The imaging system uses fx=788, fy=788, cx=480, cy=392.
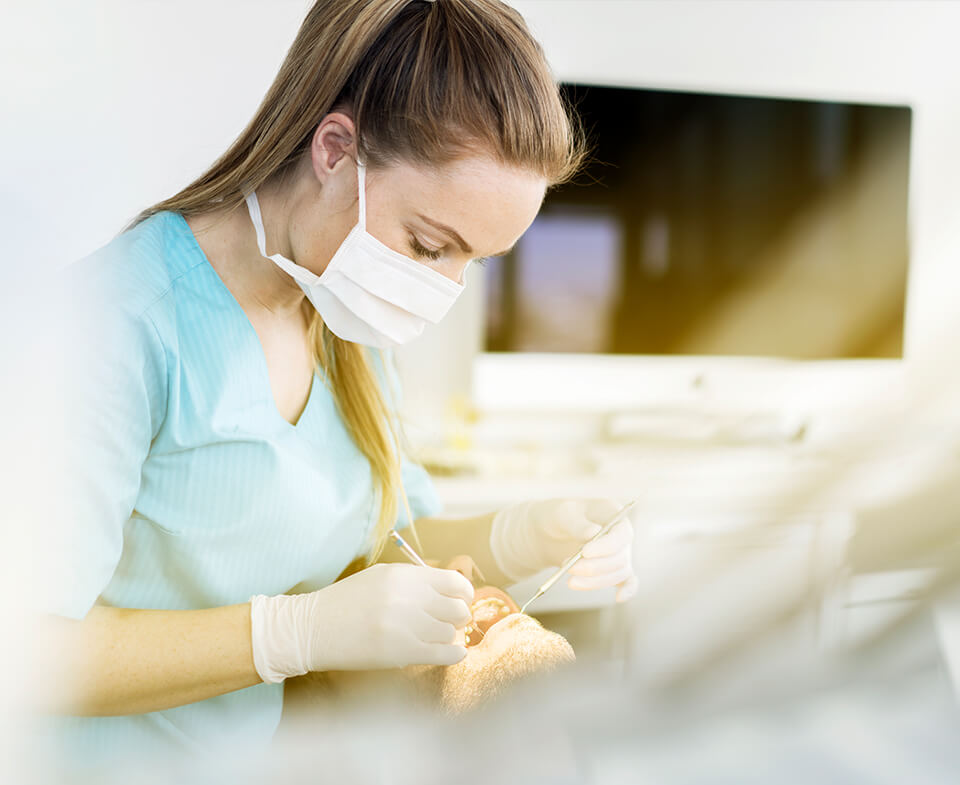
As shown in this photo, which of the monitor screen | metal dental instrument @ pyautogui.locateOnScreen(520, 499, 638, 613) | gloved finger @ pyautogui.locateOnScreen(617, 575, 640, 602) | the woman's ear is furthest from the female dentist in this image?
the monitor screen

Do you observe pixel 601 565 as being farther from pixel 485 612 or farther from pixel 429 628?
pixel 429 628

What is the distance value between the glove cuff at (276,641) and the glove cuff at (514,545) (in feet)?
1.13

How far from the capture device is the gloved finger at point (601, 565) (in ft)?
3.10

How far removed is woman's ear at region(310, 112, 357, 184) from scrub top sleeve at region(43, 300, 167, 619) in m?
0.22

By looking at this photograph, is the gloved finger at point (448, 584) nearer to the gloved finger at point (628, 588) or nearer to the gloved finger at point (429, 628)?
the gloved finger at point (429, 628)

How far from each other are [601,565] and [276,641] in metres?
0.41

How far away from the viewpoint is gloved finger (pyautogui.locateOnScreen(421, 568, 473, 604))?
78 centimetres

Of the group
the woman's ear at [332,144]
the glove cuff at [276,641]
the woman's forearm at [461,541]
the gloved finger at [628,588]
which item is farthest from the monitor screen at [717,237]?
the glove cuff at [276,641]

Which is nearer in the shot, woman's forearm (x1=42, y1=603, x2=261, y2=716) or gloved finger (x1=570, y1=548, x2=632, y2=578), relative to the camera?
woman's forearm (x1=42, y1=603, x2=261, y2=716)

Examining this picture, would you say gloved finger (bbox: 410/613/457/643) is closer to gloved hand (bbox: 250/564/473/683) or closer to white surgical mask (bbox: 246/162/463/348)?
gloved hand (bbox: 250/564/473/683)

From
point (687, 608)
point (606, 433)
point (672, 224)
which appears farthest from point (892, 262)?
point (687, 608)

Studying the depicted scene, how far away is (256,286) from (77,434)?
26 centimetres

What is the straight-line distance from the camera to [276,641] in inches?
28.1

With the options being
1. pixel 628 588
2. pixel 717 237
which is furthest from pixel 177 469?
pixel 717 237
